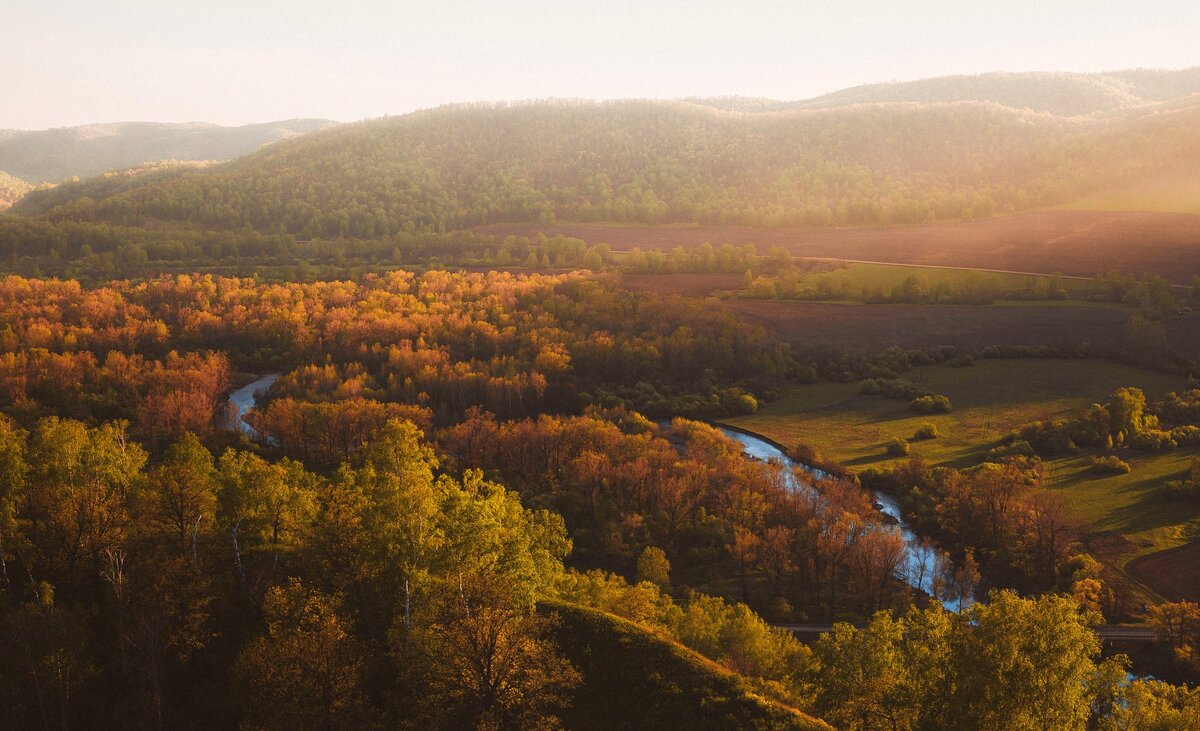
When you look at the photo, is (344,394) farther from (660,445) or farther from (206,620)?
(206,620)

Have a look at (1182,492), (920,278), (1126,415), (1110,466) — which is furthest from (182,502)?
(920,278)

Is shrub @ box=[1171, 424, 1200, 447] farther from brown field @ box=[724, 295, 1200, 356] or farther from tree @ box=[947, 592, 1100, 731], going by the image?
tree @ box=[947, 592, 1100, 731]

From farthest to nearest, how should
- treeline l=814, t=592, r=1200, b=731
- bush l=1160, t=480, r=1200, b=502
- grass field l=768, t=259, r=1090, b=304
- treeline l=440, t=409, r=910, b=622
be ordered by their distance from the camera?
grass field l=768, t=259, r=1090, b=304
bush l=1160, t=480, r=1200, b=502
treeline l=440, t=409, r=910, b=622
treeline l=814, t=592, r=1200, b=731

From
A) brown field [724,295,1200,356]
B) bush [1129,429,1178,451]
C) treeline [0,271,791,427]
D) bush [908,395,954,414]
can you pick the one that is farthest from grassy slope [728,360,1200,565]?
treeline [0,271,791,427]

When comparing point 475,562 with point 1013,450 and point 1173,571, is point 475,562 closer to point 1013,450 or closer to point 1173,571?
point 1173,571

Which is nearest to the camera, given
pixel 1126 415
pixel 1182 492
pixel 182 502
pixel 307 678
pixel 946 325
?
pixel 307 678

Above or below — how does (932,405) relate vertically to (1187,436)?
below
